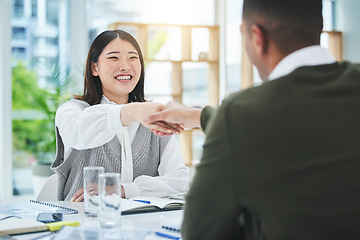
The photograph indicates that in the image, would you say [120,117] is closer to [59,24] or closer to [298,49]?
[298,49]

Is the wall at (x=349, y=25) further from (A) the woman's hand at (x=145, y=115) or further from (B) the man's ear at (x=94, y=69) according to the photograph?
(A) the woman's hand at (x=145, y=115)

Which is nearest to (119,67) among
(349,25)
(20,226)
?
(20,226)

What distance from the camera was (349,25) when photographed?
6.19 m

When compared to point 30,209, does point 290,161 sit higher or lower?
higher

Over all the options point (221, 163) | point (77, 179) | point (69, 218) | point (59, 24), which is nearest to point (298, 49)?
point (221, 163)

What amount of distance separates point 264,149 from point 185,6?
17.7 ft

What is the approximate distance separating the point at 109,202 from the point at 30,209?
1.55 ft

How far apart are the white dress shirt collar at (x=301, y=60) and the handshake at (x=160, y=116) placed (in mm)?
696

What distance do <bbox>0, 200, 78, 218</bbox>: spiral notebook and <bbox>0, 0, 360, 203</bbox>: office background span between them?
297cm

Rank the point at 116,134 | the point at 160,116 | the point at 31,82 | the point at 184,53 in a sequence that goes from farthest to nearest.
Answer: the point at 184,53
the point at 31,82
the point at 116,134
the point at 160,116

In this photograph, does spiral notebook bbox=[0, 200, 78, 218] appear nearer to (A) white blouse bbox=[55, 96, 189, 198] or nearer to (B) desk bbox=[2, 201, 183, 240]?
(B) desk bbox=[2, 201, 183, 240]

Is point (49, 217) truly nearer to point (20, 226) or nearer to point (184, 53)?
point (20, 226)

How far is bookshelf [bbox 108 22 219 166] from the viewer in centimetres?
543

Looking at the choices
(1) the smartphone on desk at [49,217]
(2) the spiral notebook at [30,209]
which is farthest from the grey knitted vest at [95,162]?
(1) the smartphone on desk at [49,217]
